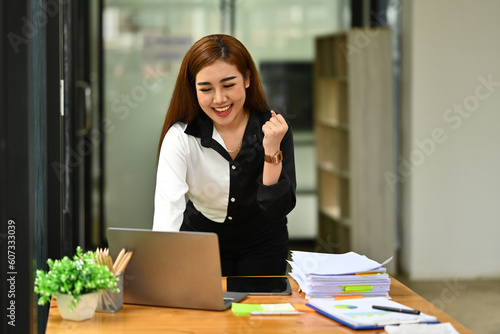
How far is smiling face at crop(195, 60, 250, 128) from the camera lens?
2186mm

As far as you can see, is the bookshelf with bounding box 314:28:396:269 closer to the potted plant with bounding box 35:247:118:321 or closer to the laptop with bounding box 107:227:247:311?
the laptop with bounding box 107:227:247:311

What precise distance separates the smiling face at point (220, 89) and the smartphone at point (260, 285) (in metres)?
0.53

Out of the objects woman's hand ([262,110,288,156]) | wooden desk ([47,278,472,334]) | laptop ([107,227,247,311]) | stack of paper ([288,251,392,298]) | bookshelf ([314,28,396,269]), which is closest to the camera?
wooden desk ([47,278,472,334])

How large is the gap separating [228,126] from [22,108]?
2.34 ft

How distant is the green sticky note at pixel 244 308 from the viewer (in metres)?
1.73

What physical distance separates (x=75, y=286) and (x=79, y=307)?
0.06 m

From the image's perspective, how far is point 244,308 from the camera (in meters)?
1.75

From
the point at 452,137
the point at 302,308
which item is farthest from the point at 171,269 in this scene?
the point at 452,137

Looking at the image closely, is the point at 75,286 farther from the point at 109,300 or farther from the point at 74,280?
the point at 109,300

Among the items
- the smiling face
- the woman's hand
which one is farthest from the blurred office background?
the woman's hand

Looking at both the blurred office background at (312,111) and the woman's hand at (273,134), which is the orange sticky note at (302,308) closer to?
the woman's hand at (273,134)

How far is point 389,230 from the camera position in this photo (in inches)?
204

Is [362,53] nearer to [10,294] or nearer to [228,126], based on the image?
[228,126]

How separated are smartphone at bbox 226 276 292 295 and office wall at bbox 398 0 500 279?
126 inches
